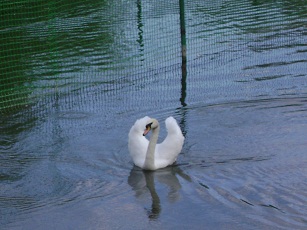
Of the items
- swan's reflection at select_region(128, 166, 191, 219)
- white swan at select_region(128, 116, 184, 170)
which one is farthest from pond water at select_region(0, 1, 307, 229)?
white swan at select_region(128, 116, 184, 170)

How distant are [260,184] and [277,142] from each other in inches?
55.5

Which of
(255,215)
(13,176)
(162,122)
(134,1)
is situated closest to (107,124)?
(162,122)

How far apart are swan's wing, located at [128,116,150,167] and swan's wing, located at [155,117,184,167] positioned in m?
0.18

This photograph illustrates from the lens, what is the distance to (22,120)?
11141 mm

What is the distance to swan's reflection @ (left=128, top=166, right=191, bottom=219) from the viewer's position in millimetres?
8031

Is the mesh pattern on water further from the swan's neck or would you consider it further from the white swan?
the swan's neck

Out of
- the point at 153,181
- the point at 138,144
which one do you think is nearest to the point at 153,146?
the point at 138,144

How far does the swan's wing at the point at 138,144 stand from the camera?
8820 mm

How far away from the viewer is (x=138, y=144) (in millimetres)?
8891

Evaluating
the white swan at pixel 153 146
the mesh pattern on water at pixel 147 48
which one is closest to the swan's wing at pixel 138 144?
the white swan at pixel 153 146

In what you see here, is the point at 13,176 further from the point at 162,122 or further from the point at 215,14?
the point at 215,14

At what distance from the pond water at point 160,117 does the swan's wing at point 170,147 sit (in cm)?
13

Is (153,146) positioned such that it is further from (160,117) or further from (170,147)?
(160,117)

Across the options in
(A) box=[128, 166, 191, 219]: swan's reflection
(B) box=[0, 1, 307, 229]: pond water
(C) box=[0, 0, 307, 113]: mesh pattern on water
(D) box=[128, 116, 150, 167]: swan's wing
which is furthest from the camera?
(C) box=[0, 0, 307, 113]: mesh pattern on water
